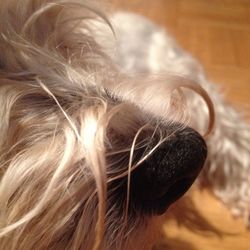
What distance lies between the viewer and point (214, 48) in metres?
1.50

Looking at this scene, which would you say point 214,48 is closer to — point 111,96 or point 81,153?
point 111,96

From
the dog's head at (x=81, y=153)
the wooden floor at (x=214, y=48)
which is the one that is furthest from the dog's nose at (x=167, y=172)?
the wooden floor at (x=214, y=48)

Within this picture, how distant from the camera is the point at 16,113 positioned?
66 cm

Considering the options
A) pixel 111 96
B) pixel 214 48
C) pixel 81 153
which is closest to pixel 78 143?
pixel 81 153

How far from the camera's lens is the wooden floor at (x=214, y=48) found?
3.16ft

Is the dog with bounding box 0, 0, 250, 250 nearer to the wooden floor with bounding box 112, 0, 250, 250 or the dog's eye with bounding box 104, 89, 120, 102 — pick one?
the dog's eye with bounding box 104, 89, 120, 102

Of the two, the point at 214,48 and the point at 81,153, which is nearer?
the point at 81,153

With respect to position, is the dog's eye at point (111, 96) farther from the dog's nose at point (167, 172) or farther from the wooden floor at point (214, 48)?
the wooden floor at point (214, 48)

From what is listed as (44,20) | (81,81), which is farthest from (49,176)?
(44,20)

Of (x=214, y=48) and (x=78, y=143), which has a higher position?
(x=78, y=143)

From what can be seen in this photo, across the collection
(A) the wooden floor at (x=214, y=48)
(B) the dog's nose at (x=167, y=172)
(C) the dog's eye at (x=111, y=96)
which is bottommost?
(A) the wooden floor at (x=214, y=48)

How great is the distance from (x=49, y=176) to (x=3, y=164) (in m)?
0.07

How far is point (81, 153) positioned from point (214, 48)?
0.98 m

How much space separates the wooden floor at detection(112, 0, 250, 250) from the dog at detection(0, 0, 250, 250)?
28 centimetres
